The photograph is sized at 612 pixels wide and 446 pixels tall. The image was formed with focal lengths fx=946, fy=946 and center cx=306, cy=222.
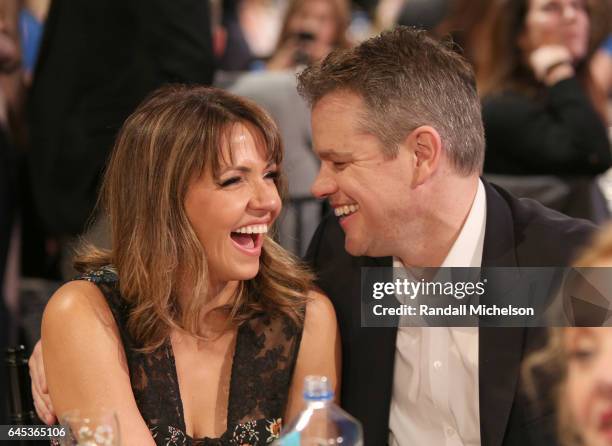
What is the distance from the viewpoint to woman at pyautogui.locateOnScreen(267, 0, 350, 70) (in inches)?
169

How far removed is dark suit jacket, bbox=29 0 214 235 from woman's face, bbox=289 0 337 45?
1391 millimetres

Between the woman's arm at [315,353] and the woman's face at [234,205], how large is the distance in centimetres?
20

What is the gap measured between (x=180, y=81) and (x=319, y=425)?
5.25ft

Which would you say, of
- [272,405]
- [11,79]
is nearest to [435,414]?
[272,405]

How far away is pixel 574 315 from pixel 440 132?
0.54 meters

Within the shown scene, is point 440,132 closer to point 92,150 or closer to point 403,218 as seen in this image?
point 403,218

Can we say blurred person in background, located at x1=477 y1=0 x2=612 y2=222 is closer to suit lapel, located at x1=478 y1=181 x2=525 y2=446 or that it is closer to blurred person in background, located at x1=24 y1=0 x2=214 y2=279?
blurred person in background, located at x1=24 y1=0 x2=214 y2=279

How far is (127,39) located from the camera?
2908 mm

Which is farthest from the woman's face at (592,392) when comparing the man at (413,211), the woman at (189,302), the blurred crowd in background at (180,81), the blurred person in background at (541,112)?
the blurred person in background at (541,112)

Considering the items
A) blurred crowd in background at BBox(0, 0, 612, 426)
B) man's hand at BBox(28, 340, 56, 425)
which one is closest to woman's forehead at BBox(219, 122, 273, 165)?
man's hand at BBox(28, 340, 56, 425)

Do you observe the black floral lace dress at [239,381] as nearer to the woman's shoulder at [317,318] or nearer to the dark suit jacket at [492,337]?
the woman's shoulder at [317,318]

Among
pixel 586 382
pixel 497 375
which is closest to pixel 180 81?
pixel 497 375

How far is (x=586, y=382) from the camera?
1.30 m

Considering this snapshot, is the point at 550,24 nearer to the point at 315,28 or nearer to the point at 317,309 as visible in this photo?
the point at 315,28
